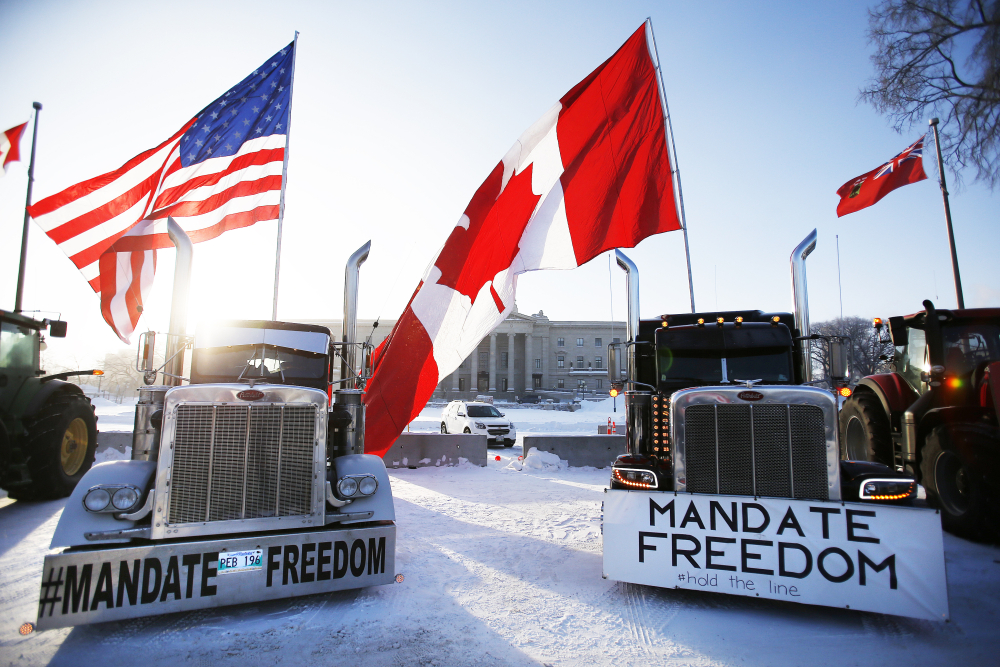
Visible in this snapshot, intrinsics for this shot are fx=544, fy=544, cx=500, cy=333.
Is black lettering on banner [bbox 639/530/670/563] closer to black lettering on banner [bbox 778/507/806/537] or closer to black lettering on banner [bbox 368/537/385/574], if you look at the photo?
black lettering on banner [bbox 778/507/806/537]

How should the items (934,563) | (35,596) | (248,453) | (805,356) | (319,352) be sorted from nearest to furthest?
(934,563) → (248,453) → (35,596) → (805,356) → (319,352)

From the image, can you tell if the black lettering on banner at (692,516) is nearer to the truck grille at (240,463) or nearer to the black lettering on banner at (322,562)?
the black lettering on banner at (322,562)

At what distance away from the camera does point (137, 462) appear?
4367mm

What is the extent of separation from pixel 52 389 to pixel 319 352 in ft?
15.4

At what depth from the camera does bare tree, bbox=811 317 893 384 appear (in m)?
6.32

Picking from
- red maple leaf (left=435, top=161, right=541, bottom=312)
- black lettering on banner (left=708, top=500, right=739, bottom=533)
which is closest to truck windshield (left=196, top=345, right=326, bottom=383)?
red maple leaf (left=435, top=161, right=541, bottom=312)

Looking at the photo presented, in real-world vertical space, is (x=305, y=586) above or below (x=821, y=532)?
below

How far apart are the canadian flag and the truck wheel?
13.5ft

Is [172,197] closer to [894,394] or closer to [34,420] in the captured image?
[34,420]

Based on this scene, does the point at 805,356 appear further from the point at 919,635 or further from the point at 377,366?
the point at 377,366

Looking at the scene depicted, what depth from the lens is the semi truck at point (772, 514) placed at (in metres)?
3.99

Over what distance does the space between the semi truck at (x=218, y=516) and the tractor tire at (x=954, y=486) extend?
6293 millimetres

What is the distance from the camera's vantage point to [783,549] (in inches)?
166

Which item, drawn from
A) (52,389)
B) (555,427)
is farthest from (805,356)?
(555,427)
